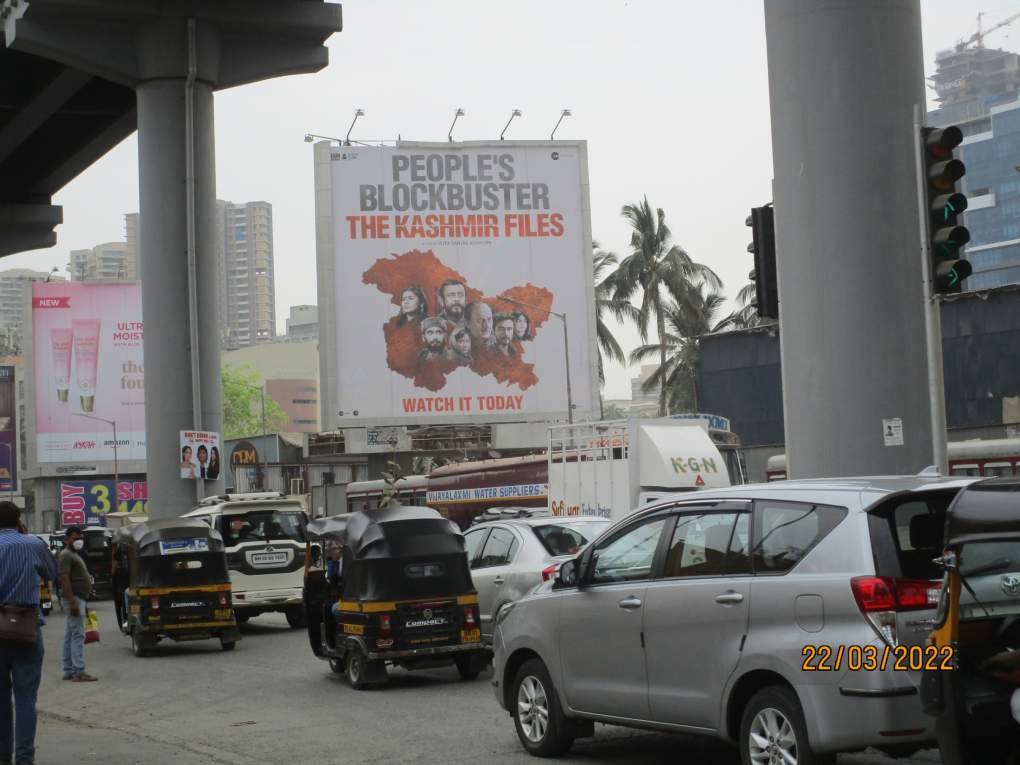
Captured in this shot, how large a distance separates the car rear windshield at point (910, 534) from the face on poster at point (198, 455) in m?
26.5

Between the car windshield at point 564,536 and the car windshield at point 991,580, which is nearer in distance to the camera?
the car windshield at point 991,580

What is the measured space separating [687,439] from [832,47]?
1216cm

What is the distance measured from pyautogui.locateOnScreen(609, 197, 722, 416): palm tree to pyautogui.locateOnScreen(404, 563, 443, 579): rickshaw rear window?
61.2 meters

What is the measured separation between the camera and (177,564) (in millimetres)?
19797

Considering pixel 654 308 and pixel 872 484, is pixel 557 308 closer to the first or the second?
pixel 654 308

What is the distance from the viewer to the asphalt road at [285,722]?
1061 centimetres

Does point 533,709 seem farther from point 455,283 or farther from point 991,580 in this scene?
point 455,283

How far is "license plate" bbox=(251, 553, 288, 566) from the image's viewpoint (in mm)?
22641

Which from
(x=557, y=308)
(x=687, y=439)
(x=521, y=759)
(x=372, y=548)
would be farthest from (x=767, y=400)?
(x=521, y=759)

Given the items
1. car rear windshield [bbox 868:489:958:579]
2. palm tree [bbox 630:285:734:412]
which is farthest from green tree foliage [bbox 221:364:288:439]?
car rear windshield [bbox 868:489:958:579]

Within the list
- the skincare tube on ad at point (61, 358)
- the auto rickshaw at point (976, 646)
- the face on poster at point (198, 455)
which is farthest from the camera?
the skincare tube on ad at point (61, 358)

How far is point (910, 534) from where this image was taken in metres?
7.69
